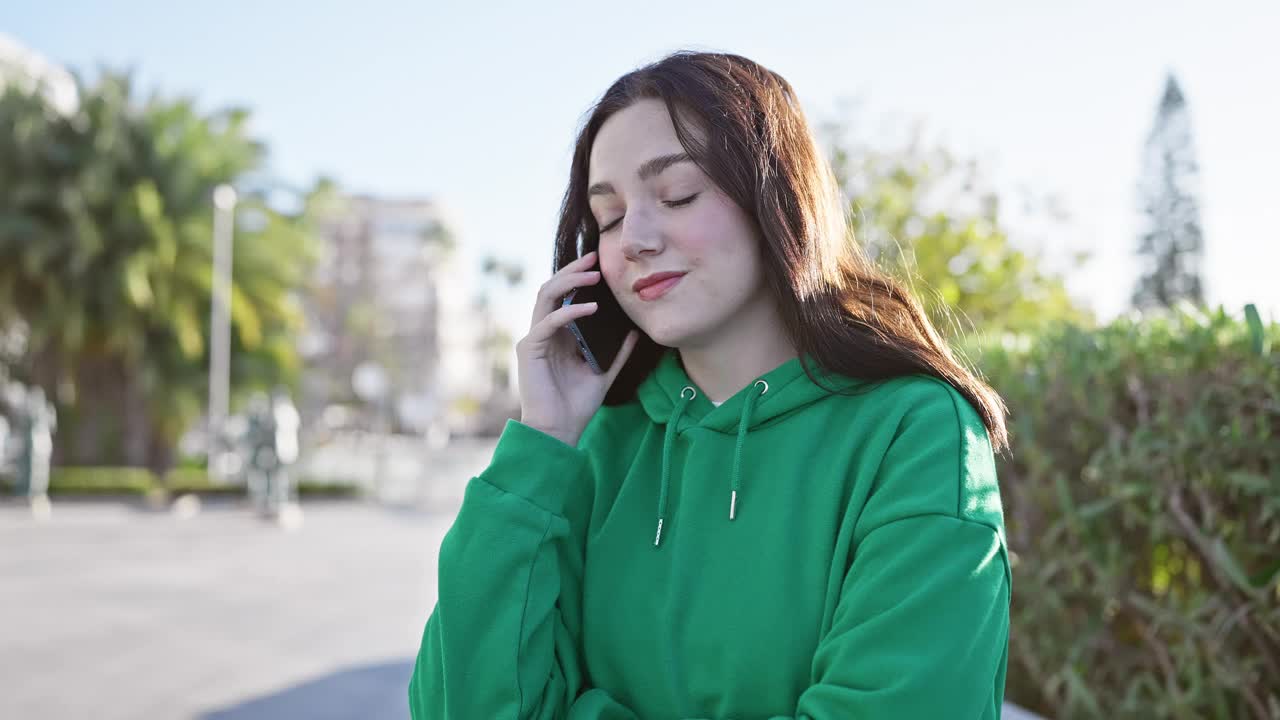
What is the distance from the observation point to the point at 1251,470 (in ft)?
8.38

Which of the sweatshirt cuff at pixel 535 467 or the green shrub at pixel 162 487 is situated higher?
the sweatshirt cuff at pixel 535 467

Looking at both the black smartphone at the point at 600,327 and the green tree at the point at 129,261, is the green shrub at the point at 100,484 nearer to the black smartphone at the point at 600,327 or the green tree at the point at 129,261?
the green tree at the point at 129,261

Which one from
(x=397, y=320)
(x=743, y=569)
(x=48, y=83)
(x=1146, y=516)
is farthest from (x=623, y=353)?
(x=397, y=320)

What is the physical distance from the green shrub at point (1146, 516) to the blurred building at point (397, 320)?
50.1m

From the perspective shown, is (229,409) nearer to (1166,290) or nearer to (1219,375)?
(1219,375)

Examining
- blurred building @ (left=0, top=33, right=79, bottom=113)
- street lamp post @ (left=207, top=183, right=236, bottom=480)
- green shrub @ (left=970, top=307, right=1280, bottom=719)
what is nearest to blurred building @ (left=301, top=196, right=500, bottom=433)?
blurred building @ (left=0, top=33, right=79, bottom=113)

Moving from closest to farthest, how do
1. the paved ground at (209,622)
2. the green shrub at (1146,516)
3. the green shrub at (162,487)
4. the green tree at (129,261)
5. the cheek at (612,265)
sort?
the cheek at (612,265), the green shrub at (1146,516), the paved ground at (209,622), the green shrub at (162,487), the green tree at (129,261)

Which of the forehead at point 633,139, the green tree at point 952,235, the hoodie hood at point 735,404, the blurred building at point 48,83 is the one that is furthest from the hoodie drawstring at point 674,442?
the blurred building at point 48,83

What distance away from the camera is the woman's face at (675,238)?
1487 mm

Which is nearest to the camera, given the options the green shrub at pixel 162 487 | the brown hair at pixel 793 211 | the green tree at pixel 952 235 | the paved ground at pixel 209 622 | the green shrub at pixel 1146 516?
the brown hair at pixel 793 211

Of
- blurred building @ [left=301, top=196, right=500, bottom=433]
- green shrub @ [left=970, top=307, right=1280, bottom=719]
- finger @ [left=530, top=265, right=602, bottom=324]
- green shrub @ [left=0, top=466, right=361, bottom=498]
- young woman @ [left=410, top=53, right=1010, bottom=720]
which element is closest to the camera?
young woman @ [left=410, top=53, right=1010, bottom=720]

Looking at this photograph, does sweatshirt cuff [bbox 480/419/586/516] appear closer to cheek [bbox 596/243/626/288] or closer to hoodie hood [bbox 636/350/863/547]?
hoodie hood [bbox 636/350/863/547]

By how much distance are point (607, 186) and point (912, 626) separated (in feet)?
2.43

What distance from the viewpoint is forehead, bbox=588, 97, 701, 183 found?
150 cm
